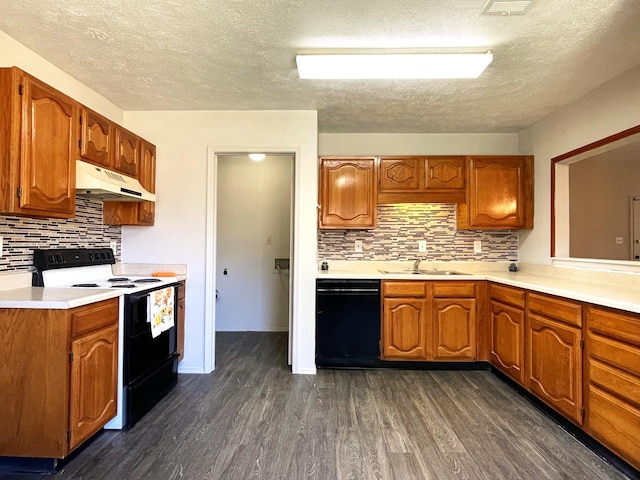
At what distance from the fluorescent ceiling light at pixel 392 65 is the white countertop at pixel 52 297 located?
1794mm

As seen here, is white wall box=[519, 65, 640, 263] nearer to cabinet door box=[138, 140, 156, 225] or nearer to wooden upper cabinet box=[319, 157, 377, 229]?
wooden upper cabinet box=[319, 157, 377, 229]

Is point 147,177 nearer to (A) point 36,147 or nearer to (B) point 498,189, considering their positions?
(A) point 36,147

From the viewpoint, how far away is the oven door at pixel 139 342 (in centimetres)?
214

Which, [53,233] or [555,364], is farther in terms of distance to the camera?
[53,233]

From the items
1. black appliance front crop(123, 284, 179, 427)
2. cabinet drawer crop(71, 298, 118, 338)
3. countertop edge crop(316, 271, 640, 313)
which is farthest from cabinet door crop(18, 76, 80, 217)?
countertop edge crop(316, 271, 640, 313)

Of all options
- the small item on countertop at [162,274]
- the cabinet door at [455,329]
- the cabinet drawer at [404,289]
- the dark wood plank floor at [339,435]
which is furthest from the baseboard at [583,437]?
the small item on countertop at [162,274]

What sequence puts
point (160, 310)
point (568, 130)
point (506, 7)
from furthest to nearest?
point (568, 130) < point (160, 310) < point (506, 7)

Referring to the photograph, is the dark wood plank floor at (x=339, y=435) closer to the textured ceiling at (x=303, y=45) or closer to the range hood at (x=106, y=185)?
the range hood at (x=106, y=185)

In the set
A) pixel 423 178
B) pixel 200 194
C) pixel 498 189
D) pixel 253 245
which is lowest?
pixel 253 245

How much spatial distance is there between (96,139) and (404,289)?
2642mm

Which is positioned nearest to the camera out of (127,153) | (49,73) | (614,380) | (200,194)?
(614,380)

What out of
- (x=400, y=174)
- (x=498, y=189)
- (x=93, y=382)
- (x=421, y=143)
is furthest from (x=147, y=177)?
(x=498, y=189)

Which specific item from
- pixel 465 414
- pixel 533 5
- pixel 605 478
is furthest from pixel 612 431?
pixel 533 5

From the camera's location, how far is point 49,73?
7.53ft
